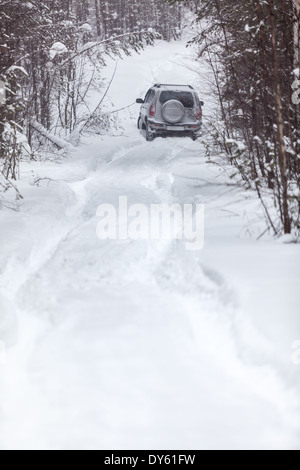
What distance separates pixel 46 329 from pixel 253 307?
5.53 ft

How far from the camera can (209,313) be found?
436 centimetres

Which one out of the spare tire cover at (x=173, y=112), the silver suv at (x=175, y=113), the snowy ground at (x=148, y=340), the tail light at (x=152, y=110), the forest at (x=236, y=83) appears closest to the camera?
the snowy ground at (x=148, y=340)

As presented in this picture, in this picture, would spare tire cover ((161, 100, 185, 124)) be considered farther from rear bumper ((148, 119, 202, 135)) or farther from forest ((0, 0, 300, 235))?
forest ((0, 0, 300, 235))

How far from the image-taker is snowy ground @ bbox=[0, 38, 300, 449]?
117 inches

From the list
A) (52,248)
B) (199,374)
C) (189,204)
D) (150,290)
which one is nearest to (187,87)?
(189,204)

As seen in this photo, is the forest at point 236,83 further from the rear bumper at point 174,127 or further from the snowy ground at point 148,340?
the rear bumper at point 174,127

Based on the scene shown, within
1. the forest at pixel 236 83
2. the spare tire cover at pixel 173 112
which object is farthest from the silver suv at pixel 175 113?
the forest at pixel 236 83

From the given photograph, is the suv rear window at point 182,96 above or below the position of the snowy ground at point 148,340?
above

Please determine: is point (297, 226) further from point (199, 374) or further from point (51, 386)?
point (51, 386)

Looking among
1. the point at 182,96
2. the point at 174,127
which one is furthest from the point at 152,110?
the point at 182,96

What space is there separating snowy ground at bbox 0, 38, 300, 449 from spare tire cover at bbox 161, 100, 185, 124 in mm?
9131

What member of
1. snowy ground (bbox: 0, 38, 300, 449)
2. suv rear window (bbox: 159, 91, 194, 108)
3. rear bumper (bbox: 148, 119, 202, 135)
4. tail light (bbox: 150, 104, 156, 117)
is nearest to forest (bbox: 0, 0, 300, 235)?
snowy ground (bbox: 0, 38, 300, 449)

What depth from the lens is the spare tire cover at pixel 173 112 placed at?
1575 centimetres

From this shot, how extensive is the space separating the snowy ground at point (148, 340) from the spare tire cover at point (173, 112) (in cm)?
913
